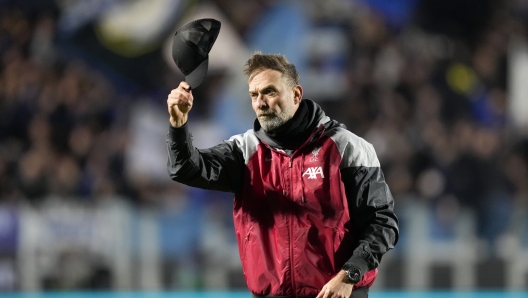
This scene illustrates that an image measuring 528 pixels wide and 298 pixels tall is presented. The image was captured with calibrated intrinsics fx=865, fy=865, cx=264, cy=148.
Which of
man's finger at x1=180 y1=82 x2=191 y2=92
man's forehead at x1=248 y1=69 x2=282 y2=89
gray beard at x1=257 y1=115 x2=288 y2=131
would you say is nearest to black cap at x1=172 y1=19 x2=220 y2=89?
man's finger at x1=180 y1=82 x2=191 y2=92

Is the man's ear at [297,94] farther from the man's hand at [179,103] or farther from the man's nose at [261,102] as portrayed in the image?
the man's hand at [179,103]

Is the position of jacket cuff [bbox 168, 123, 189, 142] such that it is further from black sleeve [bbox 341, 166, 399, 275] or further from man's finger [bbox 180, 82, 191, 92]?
black sleeve [bbox 341, 166, 399, 275]

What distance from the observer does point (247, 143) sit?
399 cm

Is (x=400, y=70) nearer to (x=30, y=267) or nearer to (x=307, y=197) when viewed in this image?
(x=30, y=267)

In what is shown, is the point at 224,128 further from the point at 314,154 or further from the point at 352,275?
the point at 352,275

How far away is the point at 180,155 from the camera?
3691mm

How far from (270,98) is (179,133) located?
445 mm

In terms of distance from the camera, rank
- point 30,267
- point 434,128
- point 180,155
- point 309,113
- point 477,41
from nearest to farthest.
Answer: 1. point 180,155
2. point 309,113
3. point 30,267
4. point 434,128
5. point 477,41

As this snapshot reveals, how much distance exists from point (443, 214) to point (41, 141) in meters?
4.84

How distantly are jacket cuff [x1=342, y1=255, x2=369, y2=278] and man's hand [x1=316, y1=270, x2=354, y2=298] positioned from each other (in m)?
0.04

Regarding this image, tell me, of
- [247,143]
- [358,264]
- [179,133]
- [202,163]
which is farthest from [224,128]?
[358,264]

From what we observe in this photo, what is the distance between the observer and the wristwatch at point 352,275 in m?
3.60

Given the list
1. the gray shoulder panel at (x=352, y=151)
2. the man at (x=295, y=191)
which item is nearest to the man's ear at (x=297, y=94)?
the man at (x=295, y=191)

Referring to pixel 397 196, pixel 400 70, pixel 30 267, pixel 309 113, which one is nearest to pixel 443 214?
pixel 397 196
